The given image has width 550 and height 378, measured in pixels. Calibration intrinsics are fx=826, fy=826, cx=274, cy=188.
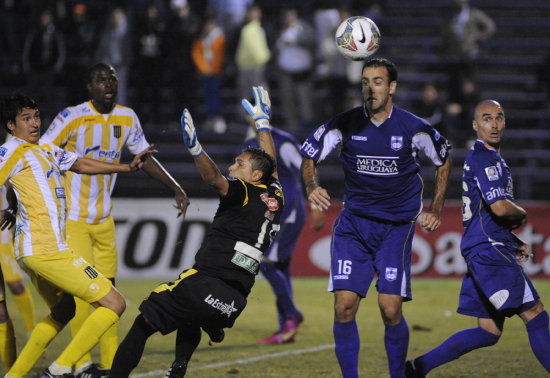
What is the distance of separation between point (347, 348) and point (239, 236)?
51.0 inches

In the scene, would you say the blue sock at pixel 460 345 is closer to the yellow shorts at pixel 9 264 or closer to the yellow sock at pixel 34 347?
the yellow sock at pixel 34 347

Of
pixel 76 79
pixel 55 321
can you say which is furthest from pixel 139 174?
pixel 55 321

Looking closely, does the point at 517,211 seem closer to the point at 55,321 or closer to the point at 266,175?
the point at 266,175

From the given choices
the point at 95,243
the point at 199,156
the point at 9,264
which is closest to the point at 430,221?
the point at 199,156

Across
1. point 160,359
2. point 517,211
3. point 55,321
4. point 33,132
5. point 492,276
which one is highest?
point 33,132

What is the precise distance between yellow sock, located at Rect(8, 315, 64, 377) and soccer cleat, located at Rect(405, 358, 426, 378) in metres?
2.82

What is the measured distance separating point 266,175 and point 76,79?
11593mm

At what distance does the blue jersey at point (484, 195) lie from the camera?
645cm

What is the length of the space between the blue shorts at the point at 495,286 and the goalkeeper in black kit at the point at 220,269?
170cm

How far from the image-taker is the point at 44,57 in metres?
15.7

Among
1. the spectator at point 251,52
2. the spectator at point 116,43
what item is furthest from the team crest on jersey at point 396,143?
the spectator at point 116,43

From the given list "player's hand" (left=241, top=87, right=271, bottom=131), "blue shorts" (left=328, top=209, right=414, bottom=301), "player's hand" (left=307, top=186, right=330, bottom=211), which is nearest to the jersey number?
"player's hand" (left=307, top=186, right=330, bottom=211)

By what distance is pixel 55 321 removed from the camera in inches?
261

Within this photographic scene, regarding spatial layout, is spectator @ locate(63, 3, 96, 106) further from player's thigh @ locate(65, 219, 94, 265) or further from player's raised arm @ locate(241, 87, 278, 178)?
player's raised arm @ locate(241, 87, 278, 178)
